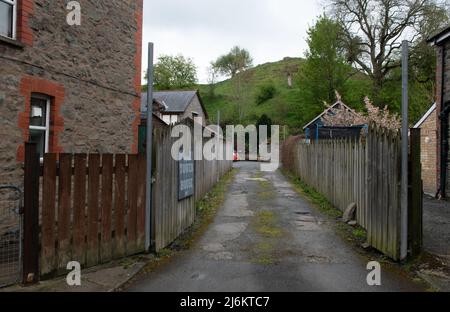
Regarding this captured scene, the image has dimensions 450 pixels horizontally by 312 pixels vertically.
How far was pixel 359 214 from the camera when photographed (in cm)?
853

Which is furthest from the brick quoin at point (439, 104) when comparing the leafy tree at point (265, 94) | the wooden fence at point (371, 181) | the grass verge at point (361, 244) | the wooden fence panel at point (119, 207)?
the leafy tree at point (265, 94)

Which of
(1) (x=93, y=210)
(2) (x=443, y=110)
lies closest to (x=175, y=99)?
(2) (x=443, y=110)

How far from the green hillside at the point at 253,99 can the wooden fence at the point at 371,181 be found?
34.3 m

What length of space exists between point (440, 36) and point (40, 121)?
13.0 metres

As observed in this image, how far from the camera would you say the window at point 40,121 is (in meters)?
7.80

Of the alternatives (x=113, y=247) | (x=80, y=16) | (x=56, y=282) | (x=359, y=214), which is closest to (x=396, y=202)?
(x=359, y=214)

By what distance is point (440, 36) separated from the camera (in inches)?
529

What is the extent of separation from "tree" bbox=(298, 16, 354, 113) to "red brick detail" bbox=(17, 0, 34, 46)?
118 feet

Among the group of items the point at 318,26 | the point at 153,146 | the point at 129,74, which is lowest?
the point at 153,146

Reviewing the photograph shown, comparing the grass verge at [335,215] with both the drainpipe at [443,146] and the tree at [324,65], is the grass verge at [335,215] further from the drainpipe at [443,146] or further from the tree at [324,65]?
the tree at [324,65]

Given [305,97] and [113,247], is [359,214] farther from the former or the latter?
[305,97]

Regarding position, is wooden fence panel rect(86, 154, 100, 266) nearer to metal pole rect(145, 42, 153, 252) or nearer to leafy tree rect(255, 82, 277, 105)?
metal pole rect(145, 42, 153, 252)

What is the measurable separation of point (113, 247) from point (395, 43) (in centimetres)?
3771

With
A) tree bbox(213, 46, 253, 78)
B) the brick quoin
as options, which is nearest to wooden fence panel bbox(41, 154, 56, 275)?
the brick quoin
